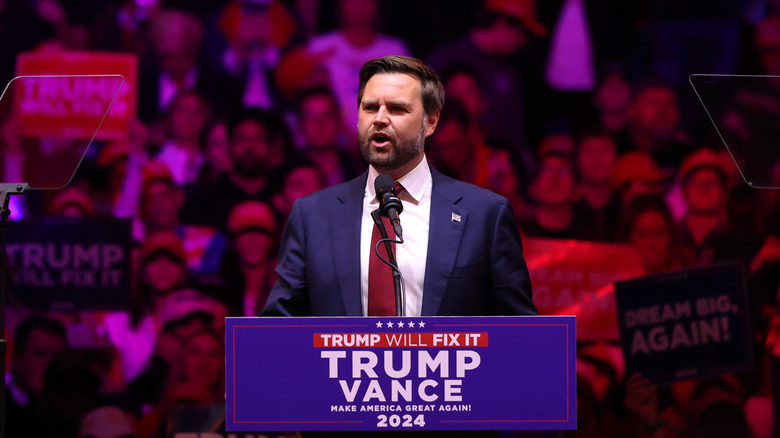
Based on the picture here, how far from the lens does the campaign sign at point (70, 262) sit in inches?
167

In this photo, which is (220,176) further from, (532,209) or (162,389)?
(532,209)

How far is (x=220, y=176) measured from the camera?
14.0 ft

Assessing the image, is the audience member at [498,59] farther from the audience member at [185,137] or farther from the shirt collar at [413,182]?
the shirt collar at [413,182]

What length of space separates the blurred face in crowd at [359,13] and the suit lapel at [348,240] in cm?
230

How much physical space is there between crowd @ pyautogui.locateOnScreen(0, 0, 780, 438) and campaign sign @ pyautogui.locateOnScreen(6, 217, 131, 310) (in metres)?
0.07

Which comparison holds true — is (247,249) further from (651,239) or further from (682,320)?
(682,320)

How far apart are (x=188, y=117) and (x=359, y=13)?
1.00 meters

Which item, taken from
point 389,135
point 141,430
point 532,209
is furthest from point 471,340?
point 141,430

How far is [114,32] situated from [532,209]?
226cm

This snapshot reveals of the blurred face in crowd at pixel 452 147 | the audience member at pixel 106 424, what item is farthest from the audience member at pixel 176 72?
the audience member at pixel 106 424

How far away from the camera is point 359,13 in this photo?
4352 mm

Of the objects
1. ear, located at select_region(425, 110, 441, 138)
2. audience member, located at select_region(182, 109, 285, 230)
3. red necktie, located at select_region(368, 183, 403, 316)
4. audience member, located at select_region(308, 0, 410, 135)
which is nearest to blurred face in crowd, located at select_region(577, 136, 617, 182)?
audience member, located at select_region(308, 0, 410, 135)

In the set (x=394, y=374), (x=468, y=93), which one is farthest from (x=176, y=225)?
(x=394, y=374)

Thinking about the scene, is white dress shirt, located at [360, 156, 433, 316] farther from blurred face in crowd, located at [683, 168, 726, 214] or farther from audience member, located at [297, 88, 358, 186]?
blurred face in crowd, located at [683, 168, 726, 214]
